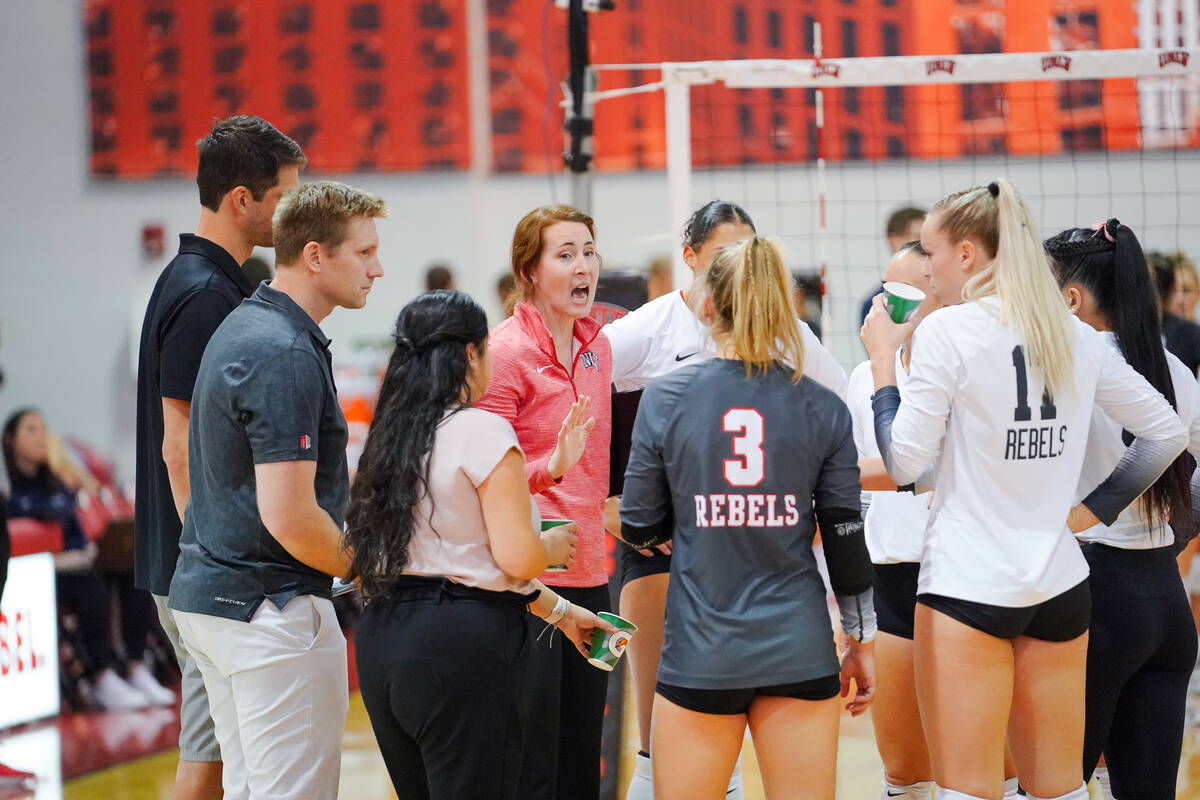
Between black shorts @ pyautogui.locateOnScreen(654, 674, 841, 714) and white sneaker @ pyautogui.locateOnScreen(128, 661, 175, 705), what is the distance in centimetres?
488

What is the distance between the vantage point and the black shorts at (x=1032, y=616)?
104 inches

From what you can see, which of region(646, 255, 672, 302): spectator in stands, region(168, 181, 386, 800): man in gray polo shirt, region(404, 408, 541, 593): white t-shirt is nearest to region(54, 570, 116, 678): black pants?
region(646, 255, 672, 302): spectator in stands

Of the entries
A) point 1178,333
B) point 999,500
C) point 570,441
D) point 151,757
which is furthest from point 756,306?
point 151,757

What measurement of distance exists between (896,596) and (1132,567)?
0.65 m

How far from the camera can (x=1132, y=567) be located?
3.02m

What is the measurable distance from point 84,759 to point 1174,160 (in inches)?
296

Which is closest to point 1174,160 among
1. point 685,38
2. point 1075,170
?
point 1075,170

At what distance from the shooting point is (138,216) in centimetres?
922

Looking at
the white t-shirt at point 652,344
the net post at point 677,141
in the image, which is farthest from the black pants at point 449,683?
the net post at point 677,141

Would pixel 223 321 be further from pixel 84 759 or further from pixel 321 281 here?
pixel 84 759

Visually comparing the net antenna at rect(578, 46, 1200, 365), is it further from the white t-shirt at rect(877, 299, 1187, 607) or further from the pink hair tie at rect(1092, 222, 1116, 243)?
the white t-shirt at rect(877, 299, 1187, 607)

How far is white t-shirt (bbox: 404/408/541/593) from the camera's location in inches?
93.4

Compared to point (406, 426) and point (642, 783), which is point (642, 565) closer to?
point (642, 783)

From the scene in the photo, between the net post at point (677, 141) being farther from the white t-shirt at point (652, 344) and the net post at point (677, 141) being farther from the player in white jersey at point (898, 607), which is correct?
the player in white jersey at point (898, 607)
